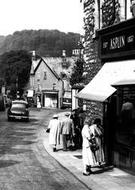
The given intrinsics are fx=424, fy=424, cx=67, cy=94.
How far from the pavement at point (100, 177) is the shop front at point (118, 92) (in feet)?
1.52

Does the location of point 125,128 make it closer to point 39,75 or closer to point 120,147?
point 120,147

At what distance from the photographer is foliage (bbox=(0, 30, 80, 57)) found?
14775cm

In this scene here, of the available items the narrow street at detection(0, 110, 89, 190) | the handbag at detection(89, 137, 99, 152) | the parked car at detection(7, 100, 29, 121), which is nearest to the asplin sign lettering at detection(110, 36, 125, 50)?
the handbag at detection(89, 137, 99, 152)

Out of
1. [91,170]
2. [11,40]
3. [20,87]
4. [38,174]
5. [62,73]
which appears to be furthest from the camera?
[11,40]

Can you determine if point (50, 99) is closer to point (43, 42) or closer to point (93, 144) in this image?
point (43, 42)

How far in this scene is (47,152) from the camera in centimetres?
1869

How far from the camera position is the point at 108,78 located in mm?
14719

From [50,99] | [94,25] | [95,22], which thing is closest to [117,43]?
[95,22]

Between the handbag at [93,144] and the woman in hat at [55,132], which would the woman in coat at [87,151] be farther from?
the woman in hat at [55,132]

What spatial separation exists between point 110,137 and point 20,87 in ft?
290

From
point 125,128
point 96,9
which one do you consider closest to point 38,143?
point 96,9

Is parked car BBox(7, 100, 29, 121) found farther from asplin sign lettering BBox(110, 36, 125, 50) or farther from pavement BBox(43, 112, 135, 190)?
asplin sign lettering BBox(110, 36, 125, 50)

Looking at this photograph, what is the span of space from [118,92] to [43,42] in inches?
5721

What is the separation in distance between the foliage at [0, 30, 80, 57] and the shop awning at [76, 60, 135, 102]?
12543cm
